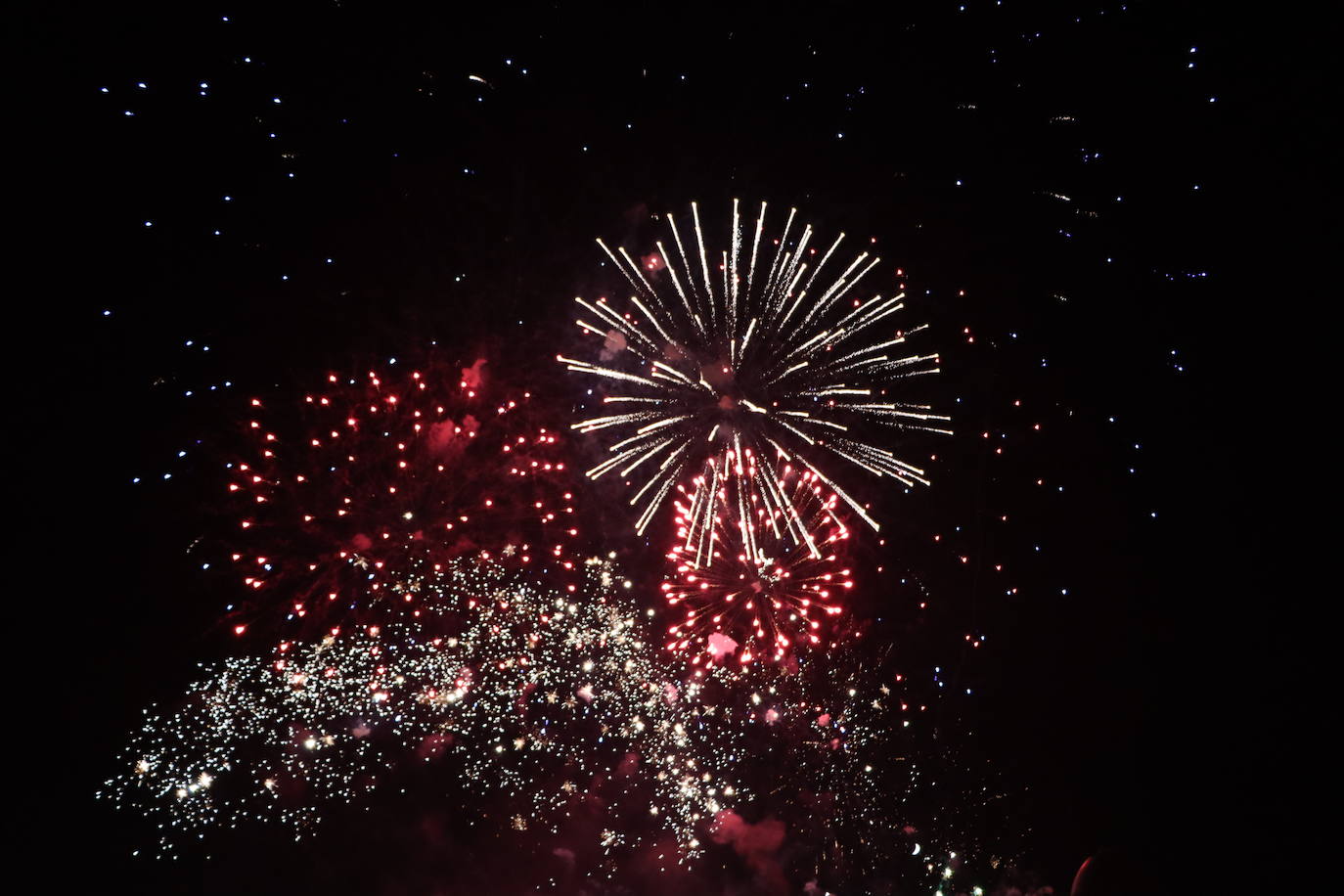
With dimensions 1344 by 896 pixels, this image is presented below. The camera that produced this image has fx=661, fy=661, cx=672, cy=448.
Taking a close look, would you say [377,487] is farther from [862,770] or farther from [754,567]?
[862,770]

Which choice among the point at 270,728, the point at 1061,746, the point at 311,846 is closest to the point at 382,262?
the point at 270,728

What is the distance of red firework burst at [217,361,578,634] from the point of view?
377cm

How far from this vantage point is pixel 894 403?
433 cm

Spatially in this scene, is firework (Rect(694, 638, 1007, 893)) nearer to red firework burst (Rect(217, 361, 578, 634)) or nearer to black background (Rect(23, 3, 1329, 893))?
black background (Rect(23, 3, 1329, 893))

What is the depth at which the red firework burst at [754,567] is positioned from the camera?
4.15 m

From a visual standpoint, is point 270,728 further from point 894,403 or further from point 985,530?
point 985,530

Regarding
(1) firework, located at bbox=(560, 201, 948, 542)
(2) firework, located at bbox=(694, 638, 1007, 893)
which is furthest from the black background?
(2) firework, located at bbox=(694, 638, 1007, 893)

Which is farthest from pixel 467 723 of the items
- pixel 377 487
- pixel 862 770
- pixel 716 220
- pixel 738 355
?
pixel 716 220

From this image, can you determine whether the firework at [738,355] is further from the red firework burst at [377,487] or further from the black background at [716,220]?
the red firework burst at [377,487]

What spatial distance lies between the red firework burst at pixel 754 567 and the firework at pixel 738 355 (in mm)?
91

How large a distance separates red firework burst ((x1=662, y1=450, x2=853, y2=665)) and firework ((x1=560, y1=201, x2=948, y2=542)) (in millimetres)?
91

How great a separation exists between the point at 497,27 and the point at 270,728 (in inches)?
166

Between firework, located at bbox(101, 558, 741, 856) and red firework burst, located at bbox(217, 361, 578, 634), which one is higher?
red firework burst, located at bbox(217, 361, 578, 634)

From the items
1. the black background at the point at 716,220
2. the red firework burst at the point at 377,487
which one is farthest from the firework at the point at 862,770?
the red firework burst at the point at 377,487
